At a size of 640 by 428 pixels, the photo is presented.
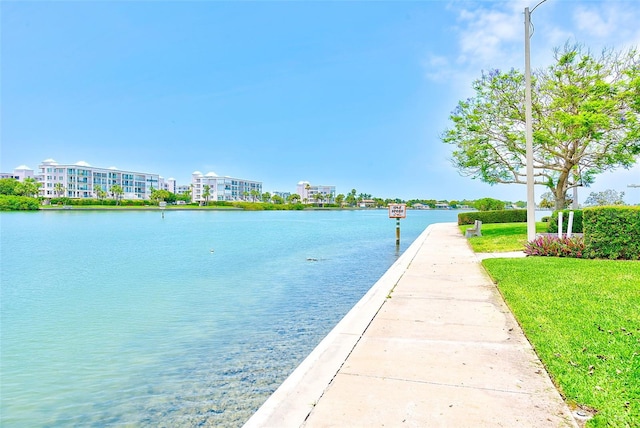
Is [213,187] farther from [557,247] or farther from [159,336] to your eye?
[159,336]

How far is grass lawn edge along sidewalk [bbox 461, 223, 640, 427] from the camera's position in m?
3.21

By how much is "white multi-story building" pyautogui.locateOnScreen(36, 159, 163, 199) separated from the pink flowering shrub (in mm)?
127861

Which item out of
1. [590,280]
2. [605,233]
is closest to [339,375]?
[590,280]

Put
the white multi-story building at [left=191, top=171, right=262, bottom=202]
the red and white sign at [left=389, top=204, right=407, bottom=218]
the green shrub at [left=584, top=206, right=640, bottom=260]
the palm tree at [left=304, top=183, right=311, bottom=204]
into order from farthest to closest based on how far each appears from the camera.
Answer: the palm tree at [left=304, top=183, right=311, bottom=204] < the white multi-story building at [left=191, top=171, right=262, bottom=202] < the red and white sign at [left=389, top=204, right=407, bottom=218] < the green shrub at [left=584, top=206, right=640, bottom=260]

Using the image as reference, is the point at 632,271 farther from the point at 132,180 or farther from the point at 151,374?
the point at 132,180

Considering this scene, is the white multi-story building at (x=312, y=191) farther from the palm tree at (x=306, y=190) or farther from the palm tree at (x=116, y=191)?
the palm tree at (x=116, y=191)

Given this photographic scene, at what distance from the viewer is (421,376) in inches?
147

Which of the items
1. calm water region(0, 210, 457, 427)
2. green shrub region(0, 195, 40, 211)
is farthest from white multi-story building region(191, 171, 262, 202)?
calm water region(0, 210, 457, 427)

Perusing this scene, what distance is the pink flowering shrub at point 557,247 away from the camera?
36.9ft

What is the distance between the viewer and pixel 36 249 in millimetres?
20516

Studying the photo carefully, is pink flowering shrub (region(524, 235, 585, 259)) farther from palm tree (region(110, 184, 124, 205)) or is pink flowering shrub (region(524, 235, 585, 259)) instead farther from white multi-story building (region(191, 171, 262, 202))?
white multi-story building (region(191, 171, 262, 202))

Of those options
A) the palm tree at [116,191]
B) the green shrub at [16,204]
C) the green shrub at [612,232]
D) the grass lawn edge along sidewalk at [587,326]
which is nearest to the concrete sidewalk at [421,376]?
the grass lawn edge along sidewalk at [587,326]

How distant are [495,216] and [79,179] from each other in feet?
411

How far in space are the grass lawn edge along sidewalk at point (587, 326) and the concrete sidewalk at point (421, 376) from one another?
198mm
